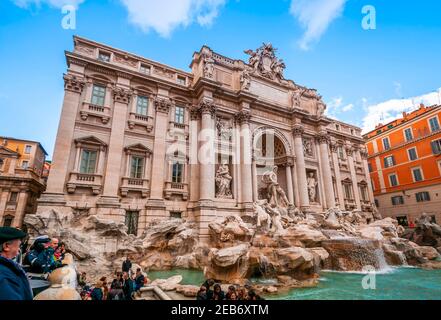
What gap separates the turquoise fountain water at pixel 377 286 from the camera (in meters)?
6.62

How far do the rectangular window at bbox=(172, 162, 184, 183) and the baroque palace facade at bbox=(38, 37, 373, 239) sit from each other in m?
0.08

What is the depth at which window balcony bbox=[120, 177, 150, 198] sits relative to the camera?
45.1 feet

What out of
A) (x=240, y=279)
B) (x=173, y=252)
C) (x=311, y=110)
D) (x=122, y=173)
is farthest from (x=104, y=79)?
(x=311, y=110)

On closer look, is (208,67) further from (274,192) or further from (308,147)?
(308,147)

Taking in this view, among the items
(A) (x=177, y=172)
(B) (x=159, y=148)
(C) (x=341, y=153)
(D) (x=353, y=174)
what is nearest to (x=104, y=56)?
(B) (x=159, y=148)

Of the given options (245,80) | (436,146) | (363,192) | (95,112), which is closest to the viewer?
(95,112)

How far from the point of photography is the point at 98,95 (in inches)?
585

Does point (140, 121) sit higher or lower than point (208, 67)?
lower

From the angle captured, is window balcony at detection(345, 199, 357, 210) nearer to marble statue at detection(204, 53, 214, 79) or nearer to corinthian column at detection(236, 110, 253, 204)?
corinthian column at detection(236, 110, 253, 204)

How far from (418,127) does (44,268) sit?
35.8 m

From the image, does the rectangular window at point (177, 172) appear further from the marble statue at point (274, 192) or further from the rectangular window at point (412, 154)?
the rectangular window at point (412, 154)

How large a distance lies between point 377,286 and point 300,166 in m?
13.3

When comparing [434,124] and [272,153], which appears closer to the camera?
[272,153]

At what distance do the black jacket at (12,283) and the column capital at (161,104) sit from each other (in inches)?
604
